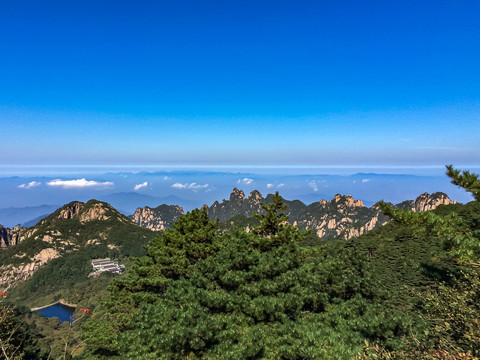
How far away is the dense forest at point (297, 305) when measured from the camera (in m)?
7.80

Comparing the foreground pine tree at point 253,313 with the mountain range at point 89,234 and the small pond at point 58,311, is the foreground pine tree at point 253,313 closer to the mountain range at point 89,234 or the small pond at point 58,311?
the small pond at point 58,311

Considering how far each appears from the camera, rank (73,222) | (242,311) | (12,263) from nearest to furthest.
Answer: (242,311) < (12,263) < (73,222)

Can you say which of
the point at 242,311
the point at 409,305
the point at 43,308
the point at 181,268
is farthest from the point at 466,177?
the point at 43,308

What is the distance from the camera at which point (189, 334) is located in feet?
29.3

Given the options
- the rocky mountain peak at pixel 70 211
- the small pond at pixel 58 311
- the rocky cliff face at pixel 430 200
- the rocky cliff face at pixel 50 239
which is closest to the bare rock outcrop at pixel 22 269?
the rocky cliff face at pixel 50 239

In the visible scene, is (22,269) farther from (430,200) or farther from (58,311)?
(430,200)

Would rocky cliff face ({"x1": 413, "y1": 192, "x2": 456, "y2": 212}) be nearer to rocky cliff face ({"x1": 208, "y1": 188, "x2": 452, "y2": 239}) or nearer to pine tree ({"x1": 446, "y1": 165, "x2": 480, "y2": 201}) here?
rocky cliff face ({"x1": 208, "y1": 188, "x2": 452, "y2": 239})

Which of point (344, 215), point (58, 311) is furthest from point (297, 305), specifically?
point (344, 215)

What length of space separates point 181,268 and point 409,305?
1161cm

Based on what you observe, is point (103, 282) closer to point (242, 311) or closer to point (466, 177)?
point (242, 311)

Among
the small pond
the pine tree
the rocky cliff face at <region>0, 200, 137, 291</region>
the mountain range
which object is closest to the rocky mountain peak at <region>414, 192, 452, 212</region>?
the mountain range

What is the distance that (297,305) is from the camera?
10609 millimetres

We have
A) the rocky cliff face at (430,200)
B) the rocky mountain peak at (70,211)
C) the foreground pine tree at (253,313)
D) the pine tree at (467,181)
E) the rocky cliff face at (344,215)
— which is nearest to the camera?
the foreground pine tree at (253,313)

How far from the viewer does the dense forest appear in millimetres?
7805
